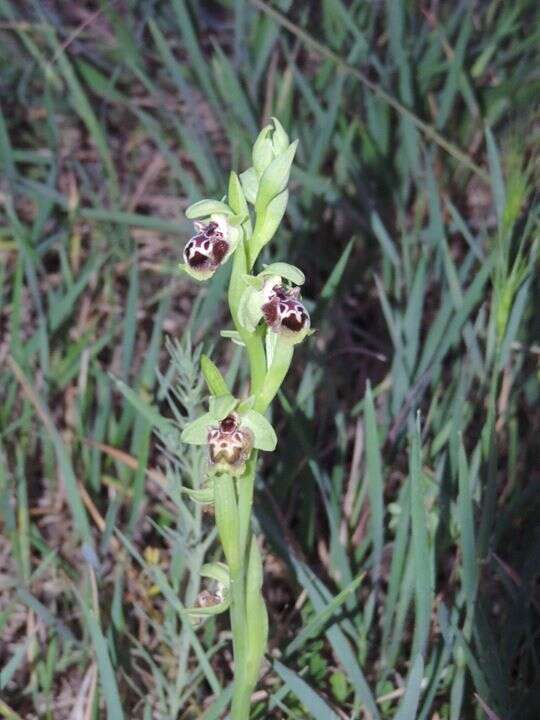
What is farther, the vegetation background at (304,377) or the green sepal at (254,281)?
the vegetation background at (304,377)

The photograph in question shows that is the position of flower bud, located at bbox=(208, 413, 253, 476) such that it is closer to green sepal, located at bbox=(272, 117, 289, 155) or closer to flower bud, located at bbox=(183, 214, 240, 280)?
flower bud, located at bbox=(183, 214, 240, 280)

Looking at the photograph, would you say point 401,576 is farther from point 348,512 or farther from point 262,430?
point 262,430

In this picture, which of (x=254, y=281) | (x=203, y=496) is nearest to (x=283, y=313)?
(x=254, y=281)

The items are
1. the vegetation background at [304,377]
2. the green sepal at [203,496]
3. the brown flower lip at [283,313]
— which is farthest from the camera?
the vegetation background at [304,377]

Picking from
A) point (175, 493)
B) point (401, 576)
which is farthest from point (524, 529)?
point (175, 493)

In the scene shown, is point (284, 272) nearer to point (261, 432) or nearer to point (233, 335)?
point (233, 335)

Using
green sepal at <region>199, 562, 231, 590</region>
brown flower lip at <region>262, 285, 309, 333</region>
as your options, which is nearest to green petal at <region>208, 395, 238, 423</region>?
brown flower lip at <region>262, 285, 309, 333</region>

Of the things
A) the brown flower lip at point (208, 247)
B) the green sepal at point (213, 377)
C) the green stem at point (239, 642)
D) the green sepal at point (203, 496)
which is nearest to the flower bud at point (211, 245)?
the brown flower lip at point (208, 247)

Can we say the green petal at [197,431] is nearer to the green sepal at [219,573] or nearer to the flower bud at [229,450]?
the flower bud at [229,450]
